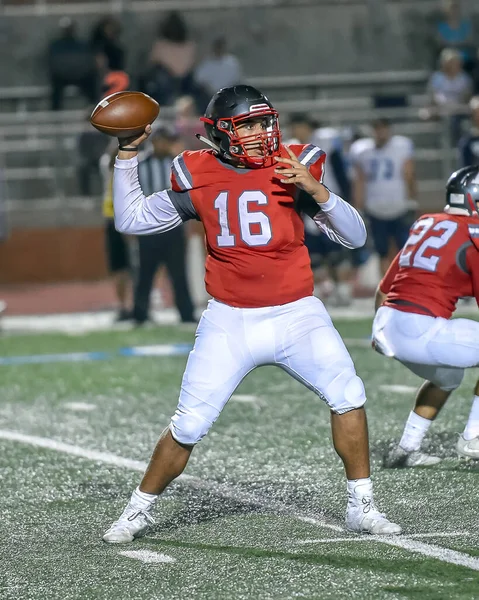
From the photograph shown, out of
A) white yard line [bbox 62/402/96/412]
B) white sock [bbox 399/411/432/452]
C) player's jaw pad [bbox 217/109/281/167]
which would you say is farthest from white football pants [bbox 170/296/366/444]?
white yard line [bbox 62/402/96/412]

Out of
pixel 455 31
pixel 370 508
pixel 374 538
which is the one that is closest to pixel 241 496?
pixel 370 508

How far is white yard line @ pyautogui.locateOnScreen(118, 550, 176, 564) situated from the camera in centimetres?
470

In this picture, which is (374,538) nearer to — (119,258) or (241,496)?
(241,496)

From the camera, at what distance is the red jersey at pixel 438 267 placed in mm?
5953

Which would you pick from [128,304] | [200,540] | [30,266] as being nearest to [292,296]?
[200,540]

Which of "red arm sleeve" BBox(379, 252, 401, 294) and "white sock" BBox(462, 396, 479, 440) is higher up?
"red arm sleeve" BBox(379, 252, 401, 294)

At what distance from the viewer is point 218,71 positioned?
16.6 meters

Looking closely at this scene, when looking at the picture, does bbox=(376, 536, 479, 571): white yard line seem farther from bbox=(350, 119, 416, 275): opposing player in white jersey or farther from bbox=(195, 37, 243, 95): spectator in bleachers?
bbox=(195, 37, 243, 95): spectator in bleachers

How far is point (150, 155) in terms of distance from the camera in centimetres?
1169

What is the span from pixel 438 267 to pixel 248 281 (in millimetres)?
1224

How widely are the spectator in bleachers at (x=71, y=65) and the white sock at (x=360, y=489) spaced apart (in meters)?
12.1

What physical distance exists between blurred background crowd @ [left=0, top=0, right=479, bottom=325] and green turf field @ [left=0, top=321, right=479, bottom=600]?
4069 mm

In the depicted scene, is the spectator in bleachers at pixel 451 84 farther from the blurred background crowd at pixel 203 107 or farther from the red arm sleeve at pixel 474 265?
the red arm sleeve at pixel 474 265

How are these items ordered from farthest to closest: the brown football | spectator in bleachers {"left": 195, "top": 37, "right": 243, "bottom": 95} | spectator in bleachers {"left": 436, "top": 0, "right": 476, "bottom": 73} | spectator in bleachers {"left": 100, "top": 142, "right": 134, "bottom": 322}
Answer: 1. spectator in bleachers {"left": 436, "top": 0, "right": 476, "bottom": 73}
2. spectator in bleachers {"left": 195, "top": 37, "right": 243, "bottom": 95}
3. spectator in bleachers {"left": 100, "top": 142, "right": 134, "bottom": 322}
4. the brown football
